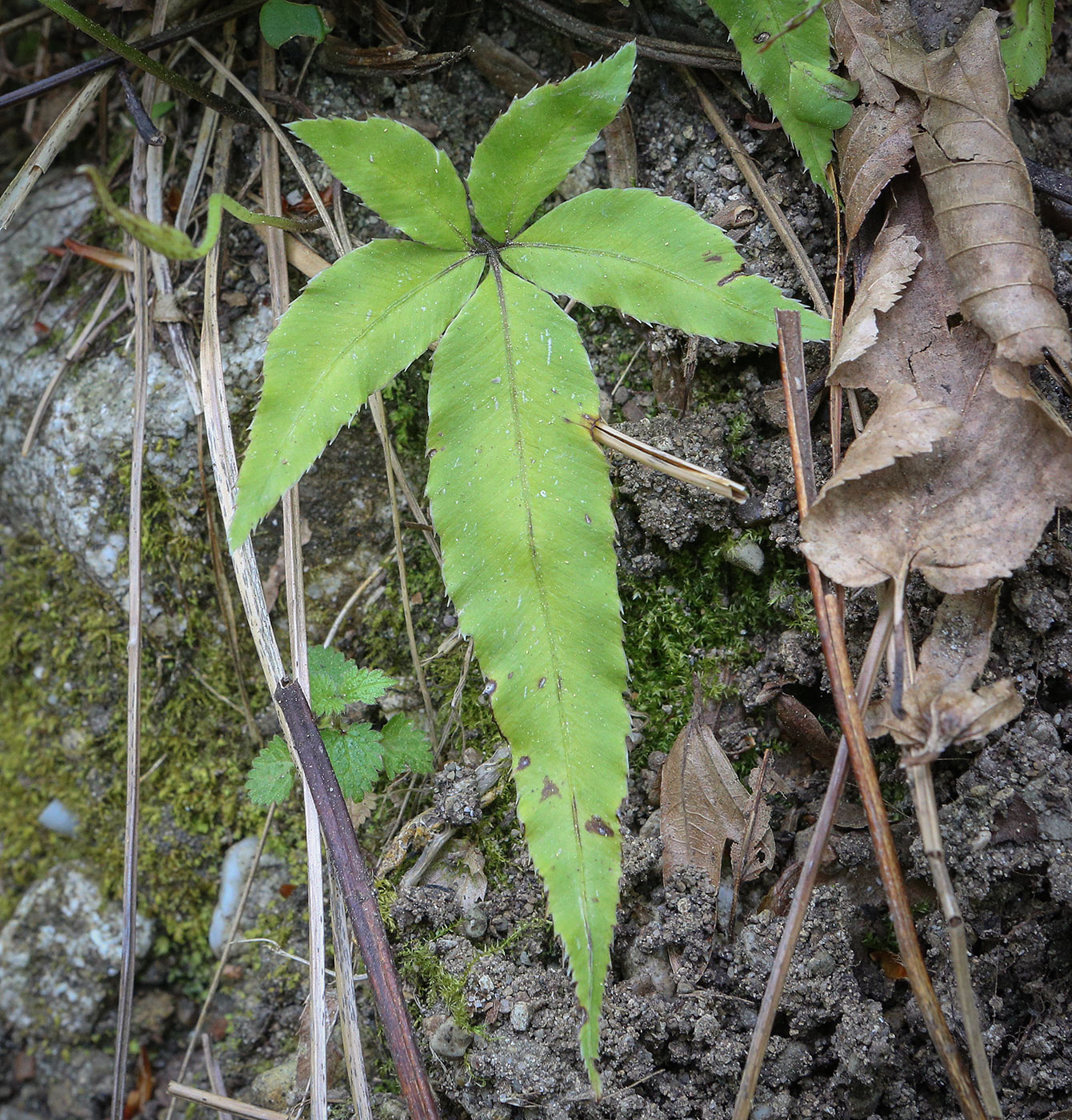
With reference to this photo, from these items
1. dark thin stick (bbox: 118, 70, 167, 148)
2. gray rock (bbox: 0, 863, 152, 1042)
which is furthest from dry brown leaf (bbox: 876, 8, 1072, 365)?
gray rock (bbox: 0, 863, 152, 1042)

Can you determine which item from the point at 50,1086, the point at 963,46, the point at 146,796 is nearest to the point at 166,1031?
the point at 50,1086

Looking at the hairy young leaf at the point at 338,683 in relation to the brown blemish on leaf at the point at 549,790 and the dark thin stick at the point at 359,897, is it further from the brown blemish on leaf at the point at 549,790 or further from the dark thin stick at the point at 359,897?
the brown blemish on leaf at the point at 549,790

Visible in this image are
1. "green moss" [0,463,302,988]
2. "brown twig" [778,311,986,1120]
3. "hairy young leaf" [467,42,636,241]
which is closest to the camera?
"brown twig" [778,311,986,1120]

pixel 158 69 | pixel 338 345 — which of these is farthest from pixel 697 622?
pixel 158 69

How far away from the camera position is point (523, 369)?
138 cm

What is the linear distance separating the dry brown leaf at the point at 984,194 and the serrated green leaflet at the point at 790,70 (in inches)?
5.0

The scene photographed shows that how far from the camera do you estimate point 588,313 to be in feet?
5.61

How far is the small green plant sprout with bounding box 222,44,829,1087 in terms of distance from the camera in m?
1.26

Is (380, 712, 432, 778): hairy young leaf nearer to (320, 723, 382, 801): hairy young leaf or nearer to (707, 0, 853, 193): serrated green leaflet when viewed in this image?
(320, 723, 382, 801): hairy young leaf

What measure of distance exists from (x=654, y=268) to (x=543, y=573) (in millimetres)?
552

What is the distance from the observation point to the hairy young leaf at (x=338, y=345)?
129 cm

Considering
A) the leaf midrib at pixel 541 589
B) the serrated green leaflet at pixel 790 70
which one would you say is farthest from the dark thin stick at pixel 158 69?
the serrated green leaflet at pixel 790 70

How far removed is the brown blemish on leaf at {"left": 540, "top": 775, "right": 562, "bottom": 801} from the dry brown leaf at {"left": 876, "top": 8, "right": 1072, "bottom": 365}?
1.00 m

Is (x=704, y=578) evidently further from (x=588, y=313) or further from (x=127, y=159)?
(x=127, y=159)
